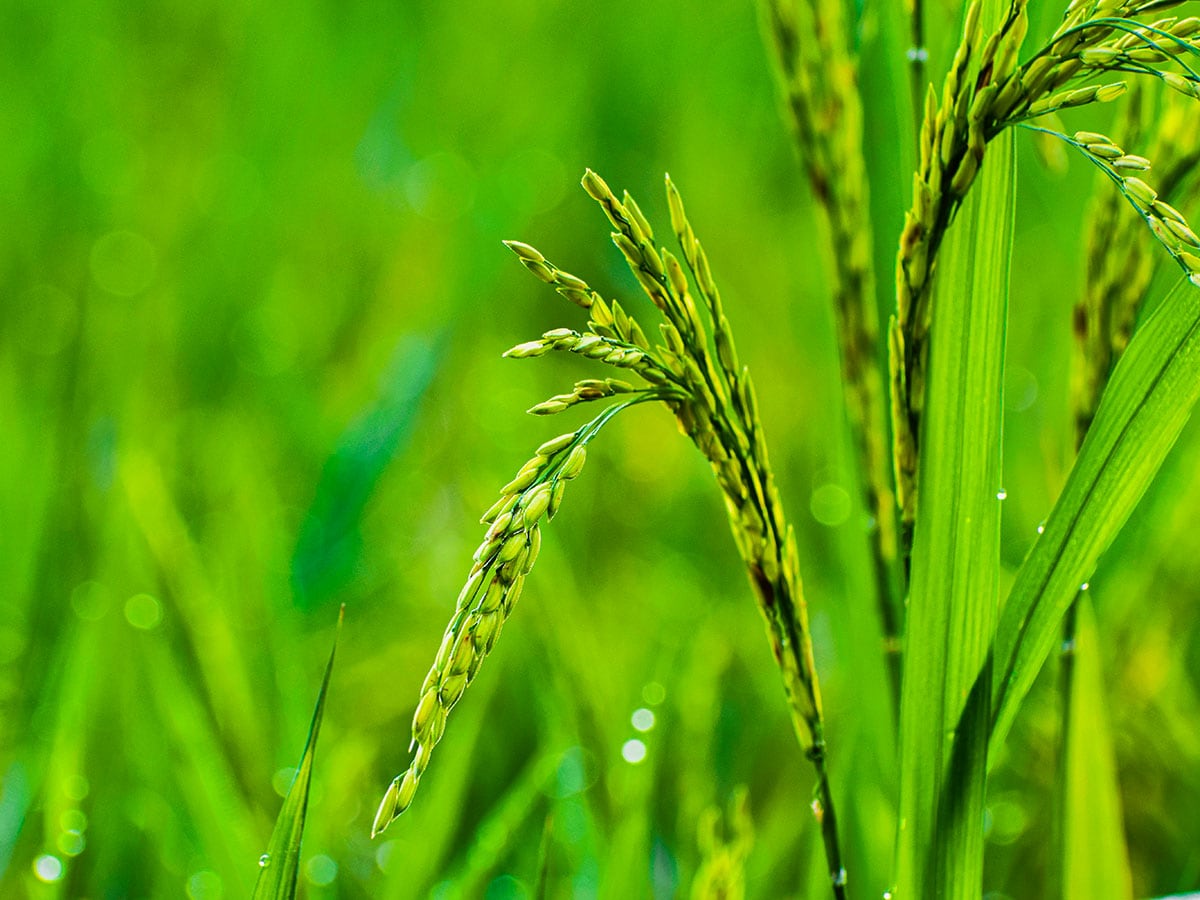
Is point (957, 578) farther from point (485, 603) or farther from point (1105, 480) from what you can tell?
point (485, 603)

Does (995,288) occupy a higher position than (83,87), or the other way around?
(83,87)

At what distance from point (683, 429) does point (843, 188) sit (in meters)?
0.24

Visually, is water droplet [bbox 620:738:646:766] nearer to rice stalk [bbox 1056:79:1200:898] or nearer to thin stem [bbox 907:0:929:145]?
rice stalk [bbox 1056:79:1200:898]

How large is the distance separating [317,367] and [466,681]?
1.51 m

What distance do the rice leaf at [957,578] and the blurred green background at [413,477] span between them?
0.67 ft

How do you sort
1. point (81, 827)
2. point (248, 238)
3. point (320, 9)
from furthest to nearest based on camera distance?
point (320, 9)
point (248, 238)
point (81, 827)

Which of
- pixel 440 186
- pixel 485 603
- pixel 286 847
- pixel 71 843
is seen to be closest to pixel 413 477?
pixel 71 843

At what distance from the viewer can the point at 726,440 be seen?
1.68 feet

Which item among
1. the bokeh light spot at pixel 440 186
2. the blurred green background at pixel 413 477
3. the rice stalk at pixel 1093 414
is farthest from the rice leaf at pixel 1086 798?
the bokeh light spot at pixel 440 186

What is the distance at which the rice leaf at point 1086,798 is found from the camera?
0.66 m

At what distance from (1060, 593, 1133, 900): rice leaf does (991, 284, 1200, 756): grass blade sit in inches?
6.1

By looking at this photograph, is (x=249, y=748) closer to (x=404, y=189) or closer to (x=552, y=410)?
(x=552, y=410)

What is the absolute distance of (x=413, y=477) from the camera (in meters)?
1.58

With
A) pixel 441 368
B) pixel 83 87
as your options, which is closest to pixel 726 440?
pixel 441 368
